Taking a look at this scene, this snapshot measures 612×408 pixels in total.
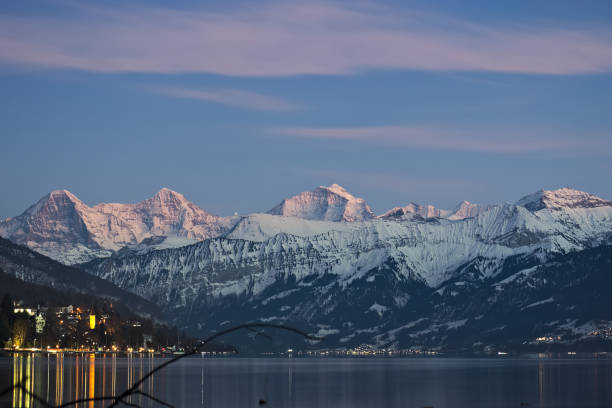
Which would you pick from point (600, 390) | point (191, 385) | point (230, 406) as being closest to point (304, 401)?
point (230, 406)

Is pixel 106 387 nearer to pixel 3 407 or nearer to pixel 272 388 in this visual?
pixel 272 388

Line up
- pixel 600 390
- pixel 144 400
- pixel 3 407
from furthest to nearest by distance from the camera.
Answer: pixel 600 390
pixel 144 400
pixel 3 407

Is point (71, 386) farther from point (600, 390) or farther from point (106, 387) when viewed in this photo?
point (600, 390)

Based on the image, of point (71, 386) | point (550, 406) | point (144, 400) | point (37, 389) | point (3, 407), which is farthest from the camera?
point (71, 386)

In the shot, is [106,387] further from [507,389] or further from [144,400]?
[507,389]

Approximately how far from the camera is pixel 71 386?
174 m

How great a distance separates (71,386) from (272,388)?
39.4m

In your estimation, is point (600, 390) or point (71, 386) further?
point (600, 390)

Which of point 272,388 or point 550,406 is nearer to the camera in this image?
point 550,406

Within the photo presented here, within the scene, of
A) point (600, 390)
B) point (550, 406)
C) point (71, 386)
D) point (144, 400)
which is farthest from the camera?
point (600, 390)

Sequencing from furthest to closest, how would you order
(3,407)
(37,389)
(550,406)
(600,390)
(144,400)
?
1. (600,390)
2. (37,389)
3. (550,406)
4. (144,400)
5. (3,407)

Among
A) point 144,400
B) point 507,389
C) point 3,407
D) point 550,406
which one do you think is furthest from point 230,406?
point 507,389

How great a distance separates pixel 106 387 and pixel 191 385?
26.2 meters

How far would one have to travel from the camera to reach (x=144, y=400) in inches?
5389
